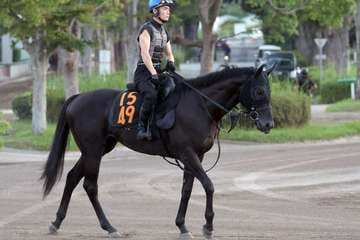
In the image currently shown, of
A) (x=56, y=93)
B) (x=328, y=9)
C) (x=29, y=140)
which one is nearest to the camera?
(x=29, y=140)

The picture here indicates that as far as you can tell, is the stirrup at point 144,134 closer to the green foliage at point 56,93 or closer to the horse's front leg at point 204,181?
the horse's front leg at point 204,181

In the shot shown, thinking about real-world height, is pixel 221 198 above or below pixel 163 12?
below

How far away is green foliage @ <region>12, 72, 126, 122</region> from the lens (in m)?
31.3

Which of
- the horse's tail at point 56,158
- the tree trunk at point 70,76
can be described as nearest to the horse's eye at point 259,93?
the horse's tail at point 56,158

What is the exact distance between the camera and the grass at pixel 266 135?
2524 centimetres

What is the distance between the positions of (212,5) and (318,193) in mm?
18017

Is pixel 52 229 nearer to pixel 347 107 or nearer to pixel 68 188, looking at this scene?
pixel 68 188

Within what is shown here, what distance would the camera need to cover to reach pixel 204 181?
10.2 m

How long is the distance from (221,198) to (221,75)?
411cm

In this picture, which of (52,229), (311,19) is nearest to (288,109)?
(311,19)

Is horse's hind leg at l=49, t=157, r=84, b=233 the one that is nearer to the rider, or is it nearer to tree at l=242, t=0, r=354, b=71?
the rider

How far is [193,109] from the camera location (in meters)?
10.6

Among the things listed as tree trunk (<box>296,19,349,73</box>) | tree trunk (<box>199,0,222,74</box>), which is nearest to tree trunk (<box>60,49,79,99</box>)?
tree trunk (<box>199,0,222,74</box>)

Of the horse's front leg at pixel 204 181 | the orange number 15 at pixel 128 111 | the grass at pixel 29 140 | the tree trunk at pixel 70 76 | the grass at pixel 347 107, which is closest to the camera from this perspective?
the horse's front leg at pixel 204 181
